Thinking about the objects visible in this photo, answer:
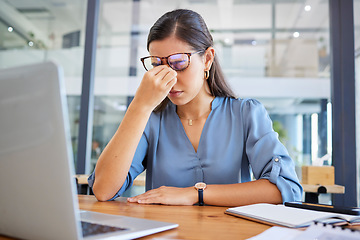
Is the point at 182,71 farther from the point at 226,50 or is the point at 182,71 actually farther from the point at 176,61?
the point at 226,50

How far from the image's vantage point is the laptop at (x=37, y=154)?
0.38 m

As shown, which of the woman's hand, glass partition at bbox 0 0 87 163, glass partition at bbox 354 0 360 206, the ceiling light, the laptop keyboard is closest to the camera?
the laptop keyboard

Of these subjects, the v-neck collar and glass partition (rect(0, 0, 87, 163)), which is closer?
the v-neck collar

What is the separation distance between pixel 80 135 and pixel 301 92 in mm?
2066

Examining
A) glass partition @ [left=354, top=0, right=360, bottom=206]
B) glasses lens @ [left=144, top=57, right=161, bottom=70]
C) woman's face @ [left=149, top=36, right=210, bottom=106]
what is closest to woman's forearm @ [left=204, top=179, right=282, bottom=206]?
woman's face @ [left=149, top=36, right=210, bottom=106]

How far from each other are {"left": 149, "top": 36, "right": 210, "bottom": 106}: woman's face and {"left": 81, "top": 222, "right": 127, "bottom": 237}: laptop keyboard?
2.60ft

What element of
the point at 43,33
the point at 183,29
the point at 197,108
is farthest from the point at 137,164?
the point at 43,33

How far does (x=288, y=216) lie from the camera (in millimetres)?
753

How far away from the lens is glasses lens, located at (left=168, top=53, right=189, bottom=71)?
122cm

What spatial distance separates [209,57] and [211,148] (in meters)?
0.41

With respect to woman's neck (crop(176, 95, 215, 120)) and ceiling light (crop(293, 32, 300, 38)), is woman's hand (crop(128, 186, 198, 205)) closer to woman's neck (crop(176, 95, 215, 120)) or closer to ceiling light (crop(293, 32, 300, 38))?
woman's neck (crop(176, 95, 215, 120))

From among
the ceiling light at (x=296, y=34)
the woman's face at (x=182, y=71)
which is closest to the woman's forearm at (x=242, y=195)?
the woman's face at (x=182, y=71)

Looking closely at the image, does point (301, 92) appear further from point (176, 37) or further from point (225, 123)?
point (176, 37)

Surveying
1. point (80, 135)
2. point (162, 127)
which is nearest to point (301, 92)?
point (162, 127)
